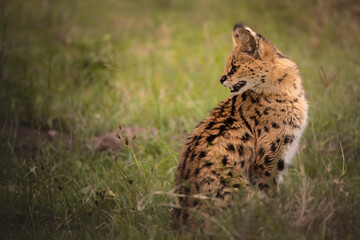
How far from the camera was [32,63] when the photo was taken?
746 cm

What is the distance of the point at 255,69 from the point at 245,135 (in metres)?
0.67

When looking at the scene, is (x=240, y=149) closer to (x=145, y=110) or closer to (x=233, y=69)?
(x=233, y=69)

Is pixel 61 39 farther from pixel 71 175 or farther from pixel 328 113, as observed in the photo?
pixel 328 113

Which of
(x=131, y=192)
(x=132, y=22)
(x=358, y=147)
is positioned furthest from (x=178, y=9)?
(x=131, y=192)

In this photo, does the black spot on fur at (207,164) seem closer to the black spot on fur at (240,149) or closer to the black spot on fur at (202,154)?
the black spot on fur at (202,154)

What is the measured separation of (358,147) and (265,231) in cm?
232

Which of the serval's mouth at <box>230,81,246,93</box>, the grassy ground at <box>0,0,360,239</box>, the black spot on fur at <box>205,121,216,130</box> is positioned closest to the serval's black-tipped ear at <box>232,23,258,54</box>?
the serval's mouth at <box>230,81,246,93</box>

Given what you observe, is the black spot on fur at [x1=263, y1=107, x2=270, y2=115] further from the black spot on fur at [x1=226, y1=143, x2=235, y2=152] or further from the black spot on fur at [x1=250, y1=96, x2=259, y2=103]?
the black spot on fur at [x1=226, y1=143, x2=235, y2=152]

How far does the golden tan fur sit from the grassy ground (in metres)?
0.20

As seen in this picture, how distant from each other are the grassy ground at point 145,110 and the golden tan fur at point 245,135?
8.0 inches

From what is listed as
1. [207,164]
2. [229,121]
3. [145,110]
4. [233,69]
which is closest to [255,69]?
[233,69]

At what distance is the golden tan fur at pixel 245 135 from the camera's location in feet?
11.0

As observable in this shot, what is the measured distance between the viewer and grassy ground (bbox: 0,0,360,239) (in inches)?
138

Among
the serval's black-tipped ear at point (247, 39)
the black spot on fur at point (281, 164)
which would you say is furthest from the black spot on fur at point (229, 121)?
the serval's black-tipped ear at point (247, 39)
